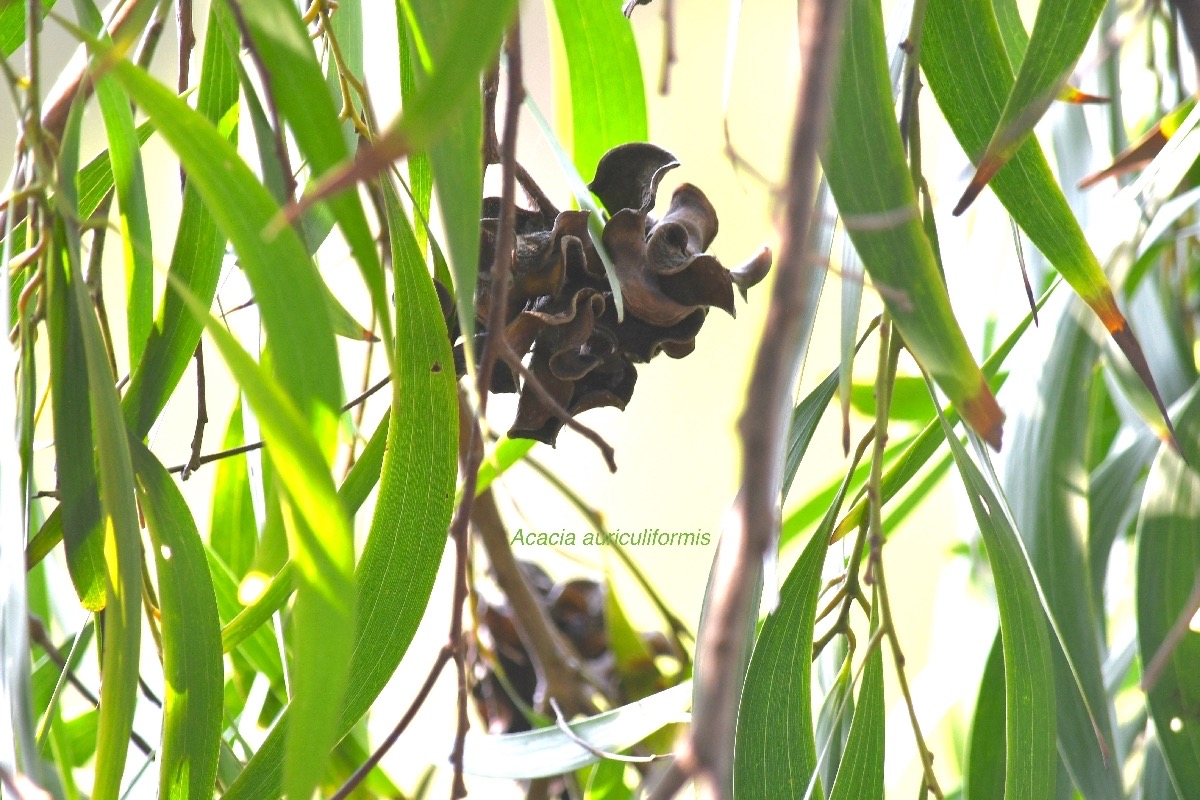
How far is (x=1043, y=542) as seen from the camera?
385 mm

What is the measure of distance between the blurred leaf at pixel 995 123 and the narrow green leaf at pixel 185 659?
9.9 inches

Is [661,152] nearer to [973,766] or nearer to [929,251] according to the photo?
[929,251]

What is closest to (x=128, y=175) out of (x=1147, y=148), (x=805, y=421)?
(x=805, y=421)

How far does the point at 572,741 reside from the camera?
0.41 m

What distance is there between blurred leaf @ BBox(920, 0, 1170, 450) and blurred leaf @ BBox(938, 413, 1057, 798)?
5cm

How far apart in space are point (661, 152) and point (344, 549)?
0.66 ft

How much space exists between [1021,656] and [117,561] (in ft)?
0.83

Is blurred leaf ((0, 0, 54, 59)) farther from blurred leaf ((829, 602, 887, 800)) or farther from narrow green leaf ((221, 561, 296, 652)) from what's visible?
blurred leaf ((829, 602, 887, 800))

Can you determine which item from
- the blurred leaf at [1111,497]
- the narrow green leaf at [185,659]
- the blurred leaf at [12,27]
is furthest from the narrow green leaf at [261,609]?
the blurred leaf at [1111,497]

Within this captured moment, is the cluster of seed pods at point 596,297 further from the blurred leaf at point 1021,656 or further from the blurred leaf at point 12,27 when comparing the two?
the blurred leaf at point 12,27

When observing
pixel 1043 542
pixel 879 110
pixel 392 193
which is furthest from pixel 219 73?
pixel 1043 542

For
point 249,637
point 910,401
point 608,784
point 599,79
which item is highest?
point 599,79

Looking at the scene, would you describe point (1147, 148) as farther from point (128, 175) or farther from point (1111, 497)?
point (128, 175)

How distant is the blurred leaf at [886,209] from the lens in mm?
→ 236
